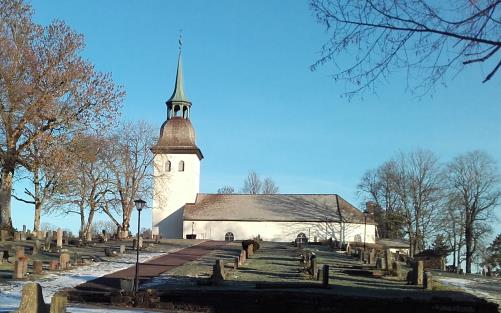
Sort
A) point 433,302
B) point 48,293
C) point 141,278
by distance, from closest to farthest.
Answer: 1. point 433,302
2. point 48,293
3. point 141,278

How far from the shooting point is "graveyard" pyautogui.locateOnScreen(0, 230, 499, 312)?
16.6 meters

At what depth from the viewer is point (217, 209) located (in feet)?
223

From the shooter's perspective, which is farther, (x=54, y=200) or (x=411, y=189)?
(x=411, y=189)

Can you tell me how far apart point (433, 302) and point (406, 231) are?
154 feet

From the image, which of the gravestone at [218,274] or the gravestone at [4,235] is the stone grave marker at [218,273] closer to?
the gravestone at [218,274]

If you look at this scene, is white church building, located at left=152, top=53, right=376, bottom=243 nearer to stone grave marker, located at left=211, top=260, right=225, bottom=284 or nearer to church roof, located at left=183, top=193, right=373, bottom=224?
church roof, located at left=183, top=193, right=373, bottom=224

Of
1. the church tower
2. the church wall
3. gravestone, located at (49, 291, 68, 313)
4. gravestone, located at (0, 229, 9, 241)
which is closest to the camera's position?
gravestone, located at (49, 291, 68, 313)

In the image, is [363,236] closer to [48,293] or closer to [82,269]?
[82,269]

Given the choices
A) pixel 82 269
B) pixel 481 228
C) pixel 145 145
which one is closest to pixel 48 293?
pixel 82 269

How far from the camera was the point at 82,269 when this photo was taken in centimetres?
2602

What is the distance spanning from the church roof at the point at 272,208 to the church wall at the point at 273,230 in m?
0.50

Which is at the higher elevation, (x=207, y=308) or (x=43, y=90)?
(x=43, y=90)

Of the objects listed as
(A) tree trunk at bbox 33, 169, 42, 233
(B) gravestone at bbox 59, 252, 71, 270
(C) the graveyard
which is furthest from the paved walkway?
(A) tree trunk at bbox 33, 169, 42, 233

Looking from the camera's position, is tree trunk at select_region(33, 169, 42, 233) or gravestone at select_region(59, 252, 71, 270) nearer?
gravestone at select_region(59, 252, 71, 270)
